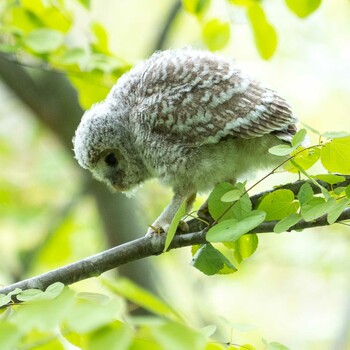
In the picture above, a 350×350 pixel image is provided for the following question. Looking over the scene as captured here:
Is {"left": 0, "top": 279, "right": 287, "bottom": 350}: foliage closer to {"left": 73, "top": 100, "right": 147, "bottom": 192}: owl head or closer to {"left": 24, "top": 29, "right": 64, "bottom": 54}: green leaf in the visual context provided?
{"left": 73, "top": 100, "right": 147, "bottom": 192}: owl head

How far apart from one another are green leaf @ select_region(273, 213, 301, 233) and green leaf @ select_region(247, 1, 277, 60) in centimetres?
113

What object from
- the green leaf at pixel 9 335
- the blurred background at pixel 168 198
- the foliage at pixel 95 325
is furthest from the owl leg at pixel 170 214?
the blurred background at pixel 168 198

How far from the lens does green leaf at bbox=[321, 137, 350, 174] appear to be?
1.91 m

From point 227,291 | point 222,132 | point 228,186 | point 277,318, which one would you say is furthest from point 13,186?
point 228,186

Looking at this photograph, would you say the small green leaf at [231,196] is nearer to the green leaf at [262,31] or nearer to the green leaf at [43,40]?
the green leaf at [262,31]

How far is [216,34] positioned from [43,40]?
672 millimetres

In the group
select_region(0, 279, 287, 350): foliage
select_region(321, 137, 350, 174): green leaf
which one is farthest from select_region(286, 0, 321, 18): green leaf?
select_region(0, 279, 287, 350): foliage

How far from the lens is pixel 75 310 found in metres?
1.44

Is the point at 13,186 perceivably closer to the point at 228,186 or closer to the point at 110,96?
the point at 110,96

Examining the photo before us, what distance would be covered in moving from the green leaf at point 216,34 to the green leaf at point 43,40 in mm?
570

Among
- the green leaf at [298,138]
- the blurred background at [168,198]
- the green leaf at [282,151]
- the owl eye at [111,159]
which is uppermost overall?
the green leaf at [298,138]

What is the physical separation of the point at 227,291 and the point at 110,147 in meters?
4.84

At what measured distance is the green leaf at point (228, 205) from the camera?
6.38 feet

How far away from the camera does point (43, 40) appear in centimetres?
296
